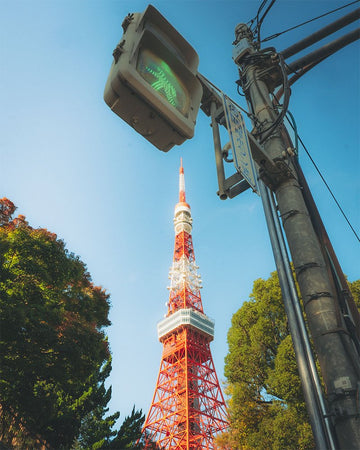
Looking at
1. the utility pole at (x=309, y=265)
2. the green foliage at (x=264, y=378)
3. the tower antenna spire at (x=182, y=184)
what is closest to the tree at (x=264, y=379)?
the green foliage at (x=264, y=378)

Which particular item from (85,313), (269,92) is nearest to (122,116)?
(269,92)

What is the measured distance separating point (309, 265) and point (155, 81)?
4.83ft

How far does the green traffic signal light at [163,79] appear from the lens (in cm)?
177

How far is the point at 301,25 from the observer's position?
407cm

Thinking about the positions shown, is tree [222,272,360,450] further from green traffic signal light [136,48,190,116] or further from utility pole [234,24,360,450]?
green traffic signal light [136,48,190,116]

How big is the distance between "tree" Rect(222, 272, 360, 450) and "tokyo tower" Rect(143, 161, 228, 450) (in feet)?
63.2

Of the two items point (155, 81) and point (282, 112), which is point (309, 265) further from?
point (155, 81)

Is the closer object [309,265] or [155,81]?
[155,81]

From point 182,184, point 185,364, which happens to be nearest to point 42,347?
point 185,364

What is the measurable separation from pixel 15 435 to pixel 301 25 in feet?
48.9

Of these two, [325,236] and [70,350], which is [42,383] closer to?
[70,350]

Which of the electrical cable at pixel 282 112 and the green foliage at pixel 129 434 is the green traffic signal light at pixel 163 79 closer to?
the electrical cable at pixel 282 112

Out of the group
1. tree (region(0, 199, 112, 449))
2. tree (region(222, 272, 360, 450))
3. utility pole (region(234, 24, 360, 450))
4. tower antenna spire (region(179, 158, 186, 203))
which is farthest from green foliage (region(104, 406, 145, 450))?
tower antenna spire (region(179, 158, 186, 203))

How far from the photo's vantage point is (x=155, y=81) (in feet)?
5.95
